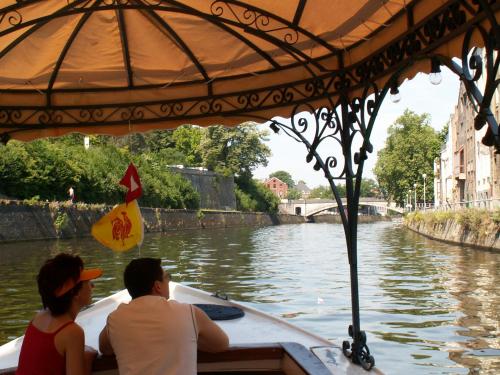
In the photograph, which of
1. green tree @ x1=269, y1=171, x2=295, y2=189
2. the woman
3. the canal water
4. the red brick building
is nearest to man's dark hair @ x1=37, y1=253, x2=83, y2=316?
the woman

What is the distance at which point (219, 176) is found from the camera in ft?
206

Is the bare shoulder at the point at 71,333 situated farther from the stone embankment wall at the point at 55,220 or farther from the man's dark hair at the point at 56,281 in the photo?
the stone embankment wall at the point at 55,220

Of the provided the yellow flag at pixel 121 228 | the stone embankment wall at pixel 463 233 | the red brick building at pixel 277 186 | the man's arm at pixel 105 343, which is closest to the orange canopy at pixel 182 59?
Result: the yellow flag at pixel 121 228

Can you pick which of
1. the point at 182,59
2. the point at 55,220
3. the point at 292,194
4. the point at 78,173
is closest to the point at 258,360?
the point at 182,59

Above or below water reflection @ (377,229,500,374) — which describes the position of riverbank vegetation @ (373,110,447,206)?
above

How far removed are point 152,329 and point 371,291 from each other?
12.7 meters

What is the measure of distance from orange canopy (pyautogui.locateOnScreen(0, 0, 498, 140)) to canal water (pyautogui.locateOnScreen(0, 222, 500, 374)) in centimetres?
506

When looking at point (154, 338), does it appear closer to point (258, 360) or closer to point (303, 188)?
point (258, 360)

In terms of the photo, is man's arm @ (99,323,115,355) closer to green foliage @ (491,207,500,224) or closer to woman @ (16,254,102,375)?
woman @ (16,254,102,375)

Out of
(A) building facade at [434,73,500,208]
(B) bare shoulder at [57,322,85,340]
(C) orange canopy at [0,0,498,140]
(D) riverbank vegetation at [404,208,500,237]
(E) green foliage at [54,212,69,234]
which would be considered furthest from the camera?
(E) green foliage at [54,212,69,234]

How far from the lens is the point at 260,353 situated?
3459 mm

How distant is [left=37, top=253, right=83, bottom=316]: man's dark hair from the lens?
8.10 ft

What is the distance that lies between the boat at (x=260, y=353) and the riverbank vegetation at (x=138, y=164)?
86.4 feet

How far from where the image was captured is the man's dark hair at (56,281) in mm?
2469
